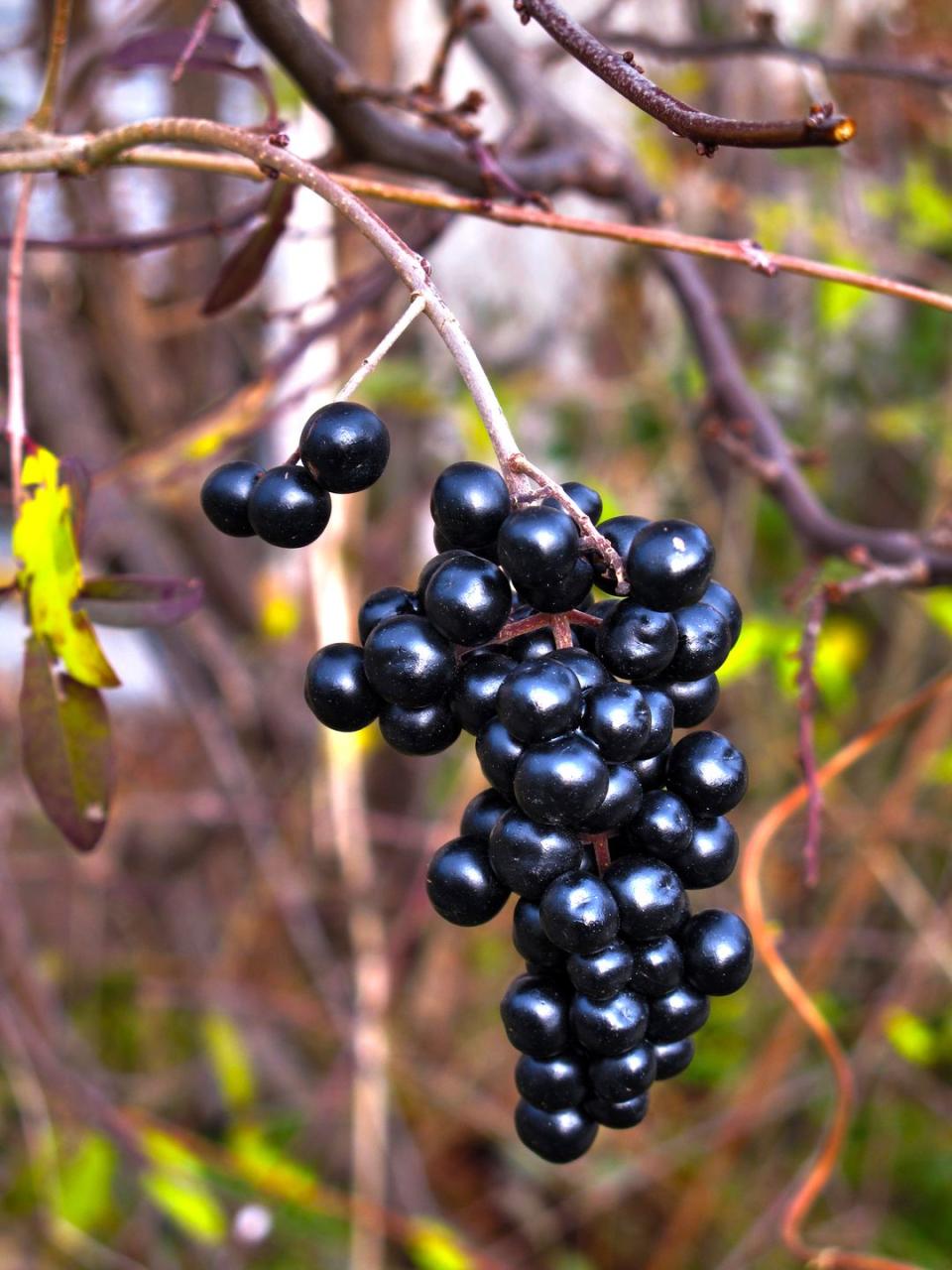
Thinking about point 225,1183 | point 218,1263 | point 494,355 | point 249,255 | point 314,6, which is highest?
point 314,6

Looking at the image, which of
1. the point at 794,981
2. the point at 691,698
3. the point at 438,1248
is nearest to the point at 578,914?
the point at 691,698

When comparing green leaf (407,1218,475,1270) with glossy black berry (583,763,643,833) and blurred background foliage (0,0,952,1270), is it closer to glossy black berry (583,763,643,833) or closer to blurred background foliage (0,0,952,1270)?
blurred background foliage (0,0,952,1270)

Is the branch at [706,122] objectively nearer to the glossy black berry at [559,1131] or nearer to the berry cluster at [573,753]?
the berry cluster at [573,753]

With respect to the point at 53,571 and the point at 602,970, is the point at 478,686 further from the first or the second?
the point at 53,571

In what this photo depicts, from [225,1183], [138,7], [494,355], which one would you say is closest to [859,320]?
[494,355]

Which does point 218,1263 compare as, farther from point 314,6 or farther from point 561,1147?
point 314,6

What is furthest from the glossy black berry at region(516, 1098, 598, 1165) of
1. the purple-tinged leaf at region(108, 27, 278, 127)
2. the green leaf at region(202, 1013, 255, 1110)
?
the green leaf at region(202, 1013, 255, 1110)
